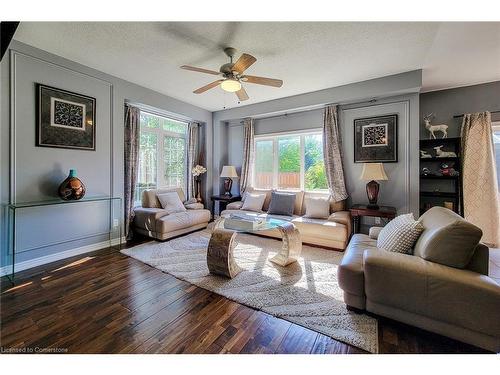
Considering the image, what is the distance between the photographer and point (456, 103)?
358 cm

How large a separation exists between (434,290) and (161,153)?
4.54 metres

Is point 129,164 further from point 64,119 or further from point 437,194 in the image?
point 437,194

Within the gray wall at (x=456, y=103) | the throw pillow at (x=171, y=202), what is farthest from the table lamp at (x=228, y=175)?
the gray wall at (x=456, y=103)

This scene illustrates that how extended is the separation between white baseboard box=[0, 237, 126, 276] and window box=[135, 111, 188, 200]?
1.11 metres

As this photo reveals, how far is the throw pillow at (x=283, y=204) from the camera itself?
157 inches

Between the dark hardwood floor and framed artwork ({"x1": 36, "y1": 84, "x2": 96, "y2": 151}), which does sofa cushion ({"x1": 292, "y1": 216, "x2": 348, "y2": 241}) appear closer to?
the dark hardwood floor

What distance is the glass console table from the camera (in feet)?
7.73

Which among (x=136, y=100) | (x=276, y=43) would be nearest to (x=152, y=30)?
(x=276, y=43)

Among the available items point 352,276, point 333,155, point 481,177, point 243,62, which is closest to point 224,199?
point 333,155

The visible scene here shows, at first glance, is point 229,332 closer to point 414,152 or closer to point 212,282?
point 212,282

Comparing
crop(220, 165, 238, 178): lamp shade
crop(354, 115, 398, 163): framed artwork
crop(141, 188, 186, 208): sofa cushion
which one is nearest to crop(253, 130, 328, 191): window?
crop(220, 165, 238, 178): lamp shade

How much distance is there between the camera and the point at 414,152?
11.0ft

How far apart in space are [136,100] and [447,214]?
4371 millimetres

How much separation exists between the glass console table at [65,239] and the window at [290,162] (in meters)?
2.86
